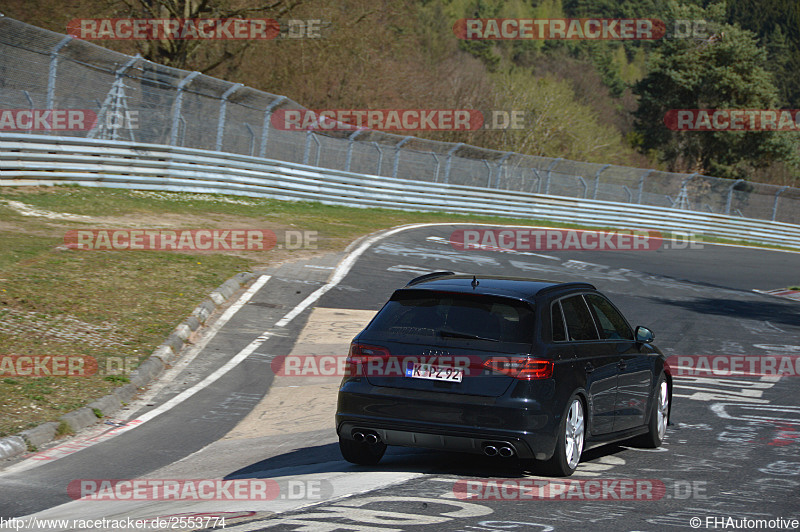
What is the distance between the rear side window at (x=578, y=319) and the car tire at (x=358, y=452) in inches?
68.8

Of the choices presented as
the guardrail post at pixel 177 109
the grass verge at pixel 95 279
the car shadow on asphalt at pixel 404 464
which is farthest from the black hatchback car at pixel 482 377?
the guardrail post at pixel 177 109

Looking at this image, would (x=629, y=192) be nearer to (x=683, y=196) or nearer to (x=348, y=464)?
(x=683, y=196)

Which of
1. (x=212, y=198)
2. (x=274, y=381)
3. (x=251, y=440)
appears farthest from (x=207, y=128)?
(x=251, y=440)

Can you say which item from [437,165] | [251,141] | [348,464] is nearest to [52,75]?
[251,141]

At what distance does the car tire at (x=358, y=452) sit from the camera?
7.11 m

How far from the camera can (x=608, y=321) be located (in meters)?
8.03

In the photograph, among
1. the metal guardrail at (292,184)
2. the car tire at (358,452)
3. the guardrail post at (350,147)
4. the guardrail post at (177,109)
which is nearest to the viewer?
the car tire at (358,452)

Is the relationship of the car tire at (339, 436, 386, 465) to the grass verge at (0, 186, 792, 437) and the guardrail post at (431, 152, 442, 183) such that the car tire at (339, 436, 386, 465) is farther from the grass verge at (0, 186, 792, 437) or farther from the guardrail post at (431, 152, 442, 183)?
the guardrail post at (431, 152, 442, 183)

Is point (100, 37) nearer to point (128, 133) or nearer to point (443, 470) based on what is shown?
point (128, 133)

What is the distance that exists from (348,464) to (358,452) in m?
0.24

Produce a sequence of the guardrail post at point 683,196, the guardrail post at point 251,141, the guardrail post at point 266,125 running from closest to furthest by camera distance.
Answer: the guardrail post at point 251,141 → the guardrail post at point 266,125 → the guardrail post at point 683,196

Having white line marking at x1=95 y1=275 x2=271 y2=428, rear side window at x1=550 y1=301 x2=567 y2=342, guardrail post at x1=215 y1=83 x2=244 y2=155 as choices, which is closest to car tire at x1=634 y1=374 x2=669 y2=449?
rear side window at x1=550 y1=301 x2=567 y2=342

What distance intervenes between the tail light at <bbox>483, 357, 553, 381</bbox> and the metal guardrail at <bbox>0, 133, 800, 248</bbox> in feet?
55.3

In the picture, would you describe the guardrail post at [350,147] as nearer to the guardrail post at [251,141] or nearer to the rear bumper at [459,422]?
the guardrail post at [251,141]
